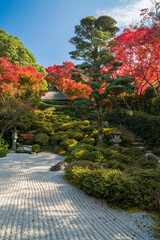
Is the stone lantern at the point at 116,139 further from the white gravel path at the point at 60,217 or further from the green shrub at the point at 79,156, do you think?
the white gravel path at the point at 60,217

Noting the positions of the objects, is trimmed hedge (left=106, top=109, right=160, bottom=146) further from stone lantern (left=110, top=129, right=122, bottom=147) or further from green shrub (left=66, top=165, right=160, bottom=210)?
green shrub (left=66, top=165, right=160, bottom=210)

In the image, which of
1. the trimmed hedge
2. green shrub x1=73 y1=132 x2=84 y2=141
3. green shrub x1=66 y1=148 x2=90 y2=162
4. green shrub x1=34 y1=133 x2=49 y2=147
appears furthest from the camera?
green shrub x1=34 y1=133 x2=49 y2=147

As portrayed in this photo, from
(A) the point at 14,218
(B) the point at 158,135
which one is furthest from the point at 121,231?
(B) the point at 158,135

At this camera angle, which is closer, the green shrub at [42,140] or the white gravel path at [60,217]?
the white gravel path at [60,217]

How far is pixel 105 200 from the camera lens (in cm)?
335

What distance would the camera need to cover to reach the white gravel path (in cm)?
216

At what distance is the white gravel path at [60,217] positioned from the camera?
7.09 feet

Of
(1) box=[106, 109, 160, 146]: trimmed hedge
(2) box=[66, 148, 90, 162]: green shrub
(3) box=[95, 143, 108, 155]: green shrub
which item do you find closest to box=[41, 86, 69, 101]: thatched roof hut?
(1) box=[106, 109, 160, 146]: trimmed hedge

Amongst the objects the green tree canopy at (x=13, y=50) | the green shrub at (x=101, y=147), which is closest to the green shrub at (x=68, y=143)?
the green shrub at (x=101, y=147)

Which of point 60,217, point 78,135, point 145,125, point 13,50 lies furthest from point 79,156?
point 13,50

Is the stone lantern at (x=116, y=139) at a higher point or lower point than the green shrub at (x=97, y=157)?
higher

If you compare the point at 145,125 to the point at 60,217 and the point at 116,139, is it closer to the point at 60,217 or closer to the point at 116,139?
the point at 116,139

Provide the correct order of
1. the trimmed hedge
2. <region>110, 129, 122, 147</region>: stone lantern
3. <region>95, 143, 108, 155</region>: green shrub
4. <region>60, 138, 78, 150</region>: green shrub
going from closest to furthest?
<region>95, 143, 108, 155</region>: green shrub, the trimmed hedge, <region>110, 129, 122, 147</region>: stone lantern, <region>60, 138, 78, 150</region>: green shrub

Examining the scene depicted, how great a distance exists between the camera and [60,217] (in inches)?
101
